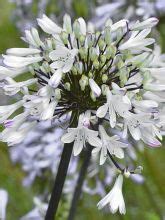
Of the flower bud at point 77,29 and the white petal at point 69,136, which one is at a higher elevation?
the flower bud at point 77,29

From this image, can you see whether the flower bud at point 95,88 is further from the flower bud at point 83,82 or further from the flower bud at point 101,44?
the flower bud at point 101,44

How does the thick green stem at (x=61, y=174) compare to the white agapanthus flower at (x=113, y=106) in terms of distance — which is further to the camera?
the thick green stem at (x=61, y=174)

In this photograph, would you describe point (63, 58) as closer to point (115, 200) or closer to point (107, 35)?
point (107, 35)

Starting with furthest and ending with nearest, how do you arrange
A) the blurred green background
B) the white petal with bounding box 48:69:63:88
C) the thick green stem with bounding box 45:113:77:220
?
the blurred green background → the thick green stem with bounding box 45:113:77:220 → the white petal with bounding box 48:69:63:88

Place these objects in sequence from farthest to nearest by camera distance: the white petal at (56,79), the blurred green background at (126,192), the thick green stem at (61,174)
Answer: the blurred green background at (126,192)
the thick green stem at (61,174)
the white petal at (56,79)

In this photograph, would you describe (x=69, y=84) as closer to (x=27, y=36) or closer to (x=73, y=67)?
(x=73, y=67)

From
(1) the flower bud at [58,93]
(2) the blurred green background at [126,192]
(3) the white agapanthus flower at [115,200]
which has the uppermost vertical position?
(1) the flower bud at [58,93]

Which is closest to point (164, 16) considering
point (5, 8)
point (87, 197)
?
point (87, 197)

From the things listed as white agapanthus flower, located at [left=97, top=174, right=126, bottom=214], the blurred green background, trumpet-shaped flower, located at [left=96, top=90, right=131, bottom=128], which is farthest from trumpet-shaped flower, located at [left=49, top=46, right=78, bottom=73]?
the blurred green background


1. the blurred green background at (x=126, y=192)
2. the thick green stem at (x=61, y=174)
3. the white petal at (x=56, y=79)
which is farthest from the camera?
the blurred green background at (x=126, y=192)

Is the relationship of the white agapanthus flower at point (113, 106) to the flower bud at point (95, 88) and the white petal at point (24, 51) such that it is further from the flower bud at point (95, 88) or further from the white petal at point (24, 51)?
the white petal at point (24, 51)

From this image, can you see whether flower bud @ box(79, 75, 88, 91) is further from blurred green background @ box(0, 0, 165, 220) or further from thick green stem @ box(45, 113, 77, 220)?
blurred green background @ box(0, 0, 165, 220)

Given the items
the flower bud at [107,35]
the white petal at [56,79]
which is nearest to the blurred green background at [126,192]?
the flower bud at [107,35]
